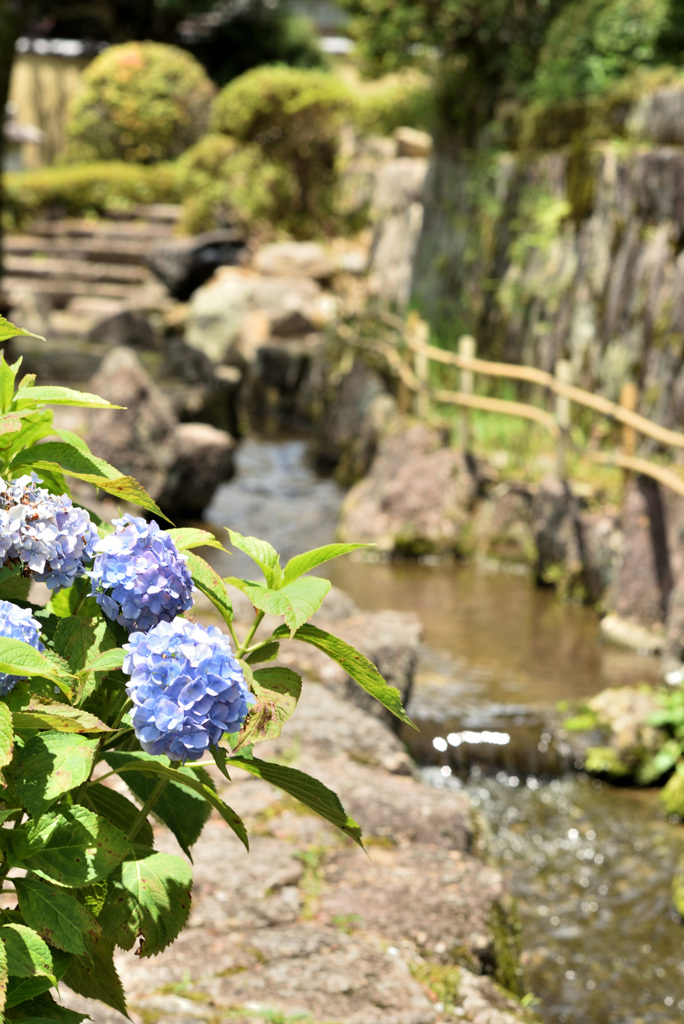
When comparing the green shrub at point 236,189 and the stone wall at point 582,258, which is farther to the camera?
the green shrub at point 236,189

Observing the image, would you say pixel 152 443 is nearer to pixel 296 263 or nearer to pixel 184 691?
pixel 184 691

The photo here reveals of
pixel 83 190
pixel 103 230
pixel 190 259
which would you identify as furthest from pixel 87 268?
pixel 83 190

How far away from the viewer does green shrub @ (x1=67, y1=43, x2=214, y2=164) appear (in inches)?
863

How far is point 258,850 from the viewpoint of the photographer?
113 inches

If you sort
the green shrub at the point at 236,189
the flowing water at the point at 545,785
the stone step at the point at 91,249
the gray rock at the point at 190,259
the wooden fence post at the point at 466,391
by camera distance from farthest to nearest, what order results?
the stone step at the point at 91,249 < the green shrub at the point at 236,189 < the gray rock at the point at 190,259 < the wooden fence post at the point at 466,391 < the flowing water at the point at 545,785

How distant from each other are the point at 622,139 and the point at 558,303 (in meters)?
1.41

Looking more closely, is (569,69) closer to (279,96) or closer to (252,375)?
(252,375)

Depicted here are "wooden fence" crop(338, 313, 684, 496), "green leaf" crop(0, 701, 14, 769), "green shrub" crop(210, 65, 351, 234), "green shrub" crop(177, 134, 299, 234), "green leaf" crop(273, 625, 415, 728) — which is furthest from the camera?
"green shrub" crop(210, 65, 351, 234)

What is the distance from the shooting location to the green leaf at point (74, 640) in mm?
1294

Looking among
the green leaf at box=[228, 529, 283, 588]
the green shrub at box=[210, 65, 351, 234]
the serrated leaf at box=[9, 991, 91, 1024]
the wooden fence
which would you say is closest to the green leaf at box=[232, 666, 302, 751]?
the green leaf at box=[228, 529, 283, 588]

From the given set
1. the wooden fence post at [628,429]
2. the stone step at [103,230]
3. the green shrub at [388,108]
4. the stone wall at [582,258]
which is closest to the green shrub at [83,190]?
the stone step at [103,230]

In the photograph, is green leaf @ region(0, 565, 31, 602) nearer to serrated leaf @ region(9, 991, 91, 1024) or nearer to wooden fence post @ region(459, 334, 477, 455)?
serrated leaf @ region(9, 991, 91, 1024)

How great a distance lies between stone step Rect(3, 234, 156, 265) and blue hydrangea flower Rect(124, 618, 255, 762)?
18.3 m

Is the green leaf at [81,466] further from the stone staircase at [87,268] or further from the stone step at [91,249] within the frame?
the stone step at [91,249]
